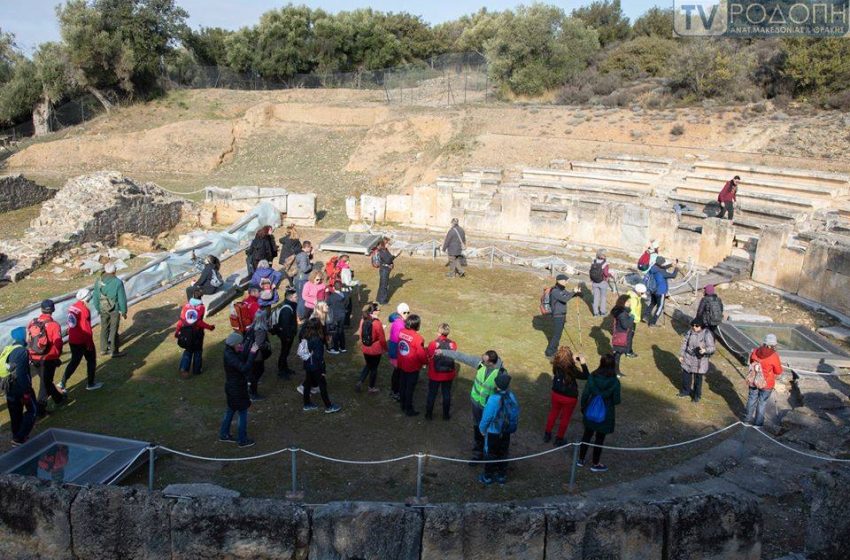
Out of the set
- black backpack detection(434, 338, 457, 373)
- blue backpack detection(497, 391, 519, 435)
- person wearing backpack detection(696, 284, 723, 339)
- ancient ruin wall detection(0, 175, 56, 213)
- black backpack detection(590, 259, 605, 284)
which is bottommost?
blue backpack detection(497, 391, 519, 435)

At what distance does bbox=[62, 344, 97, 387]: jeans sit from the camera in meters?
9.89

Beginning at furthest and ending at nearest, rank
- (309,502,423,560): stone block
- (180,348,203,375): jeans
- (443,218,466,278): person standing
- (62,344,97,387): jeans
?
1. (443,218,466,278): person standing
2. (180,348,203,375): jeans
3. (62,344,97,387): jeans
4. (309,502,423,560): stone block

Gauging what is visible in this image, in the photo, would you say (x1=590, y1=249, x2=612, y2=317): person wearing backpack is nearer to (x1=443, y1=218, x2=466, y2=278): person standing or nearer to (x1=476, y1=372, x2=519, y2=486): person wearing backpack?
(x1=443, y1=218, x2=466, y2=278): person standing

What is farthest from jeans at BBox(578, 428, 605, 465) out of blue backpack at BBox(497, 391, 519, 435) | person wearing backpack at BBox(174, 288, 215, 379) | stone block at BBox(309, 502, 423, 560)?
person wearing backpack at BBox(174, 288, 215, 379)

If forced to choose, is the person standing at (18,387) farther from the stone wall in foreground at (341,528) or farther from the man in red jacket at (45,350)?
the stone wall in foreground at (341,528)

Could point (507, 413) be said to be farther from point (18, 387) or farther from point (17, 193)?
point (17, 193)

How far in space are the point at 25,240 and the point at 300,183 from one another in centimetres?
1322

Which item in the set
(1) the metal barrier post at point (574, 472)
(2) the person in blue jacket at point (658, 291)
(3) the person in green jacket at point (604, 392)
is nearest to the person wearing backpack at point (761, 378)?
(3) the person in green jacket at point (604, 392)

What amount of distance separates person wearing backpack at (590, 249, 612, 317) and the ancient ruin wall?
20.8 metres

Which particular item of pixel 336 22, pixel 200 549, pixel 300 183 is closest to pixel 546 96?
pixel 300 183

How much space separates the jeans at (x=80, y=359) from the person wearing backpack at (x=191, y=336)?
123 centimetres

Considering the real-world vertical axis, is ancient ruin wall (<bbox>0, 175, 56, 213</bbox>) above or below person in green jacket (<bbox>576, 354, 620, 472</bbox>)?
above

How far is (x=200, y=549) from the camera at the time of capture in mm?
5320

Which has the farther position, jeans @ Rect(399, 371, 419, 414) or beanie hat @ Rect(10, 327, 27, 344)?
jeans @ Rect(399, 371, 419, 414)
